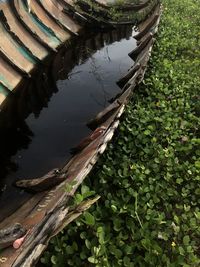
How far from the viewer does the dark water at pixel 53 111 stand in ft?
23.9

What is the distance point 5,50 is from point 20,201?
518cm

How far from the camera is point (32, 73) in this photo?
35.6ft

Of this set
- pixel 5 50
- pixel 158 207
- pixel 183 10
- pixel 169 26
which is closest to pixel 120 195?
pixel 158 207

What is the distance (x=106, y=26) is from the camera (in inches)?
631

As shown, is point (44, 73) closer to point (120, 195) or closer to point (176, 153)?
point (176, 153)

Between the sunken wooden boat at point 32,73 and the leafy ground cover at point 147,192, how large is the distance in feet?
1.32

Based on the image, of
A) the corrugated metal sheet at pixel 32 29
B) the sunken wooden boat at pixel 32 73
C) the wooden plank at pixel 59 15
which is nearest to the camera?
the sunken wooden boat at pixel 32 73

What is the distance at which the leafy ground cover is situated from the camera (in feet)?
15.6

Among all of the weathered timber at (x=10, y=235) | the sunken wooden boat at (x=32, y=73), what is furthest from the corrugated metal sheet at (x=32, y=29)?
the weathered timber at (x=10, y=235)

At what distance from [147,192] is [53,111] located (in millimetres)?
4307

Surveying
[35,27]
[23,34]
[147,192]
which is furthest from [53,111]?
[147,192]

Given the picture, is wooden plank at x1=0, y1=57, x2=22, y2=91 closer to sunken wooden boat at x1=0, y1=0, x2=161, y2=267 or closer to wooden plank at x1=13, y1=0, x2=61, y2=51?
sunken wooden boat at x1=0, y1=0, x2=161, y2=267

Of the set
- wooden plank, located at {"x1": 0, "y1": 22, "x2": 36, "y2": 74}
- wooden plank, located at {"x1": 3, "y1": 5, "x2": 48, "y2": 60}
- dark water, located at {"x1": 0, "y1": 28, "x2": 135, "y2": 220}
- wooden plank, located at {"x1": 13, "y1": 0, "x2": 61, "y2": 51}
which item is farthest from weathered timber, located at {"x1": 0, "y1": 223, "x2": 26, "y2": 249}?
wooden plank, located at {"x1": 13, "y1": 0, "x2": 61, "y2": 51}

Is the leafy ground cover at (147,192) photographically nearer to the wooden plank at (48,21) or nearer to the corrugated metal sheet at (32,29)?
the corrugated metal sheet at (32,29)
